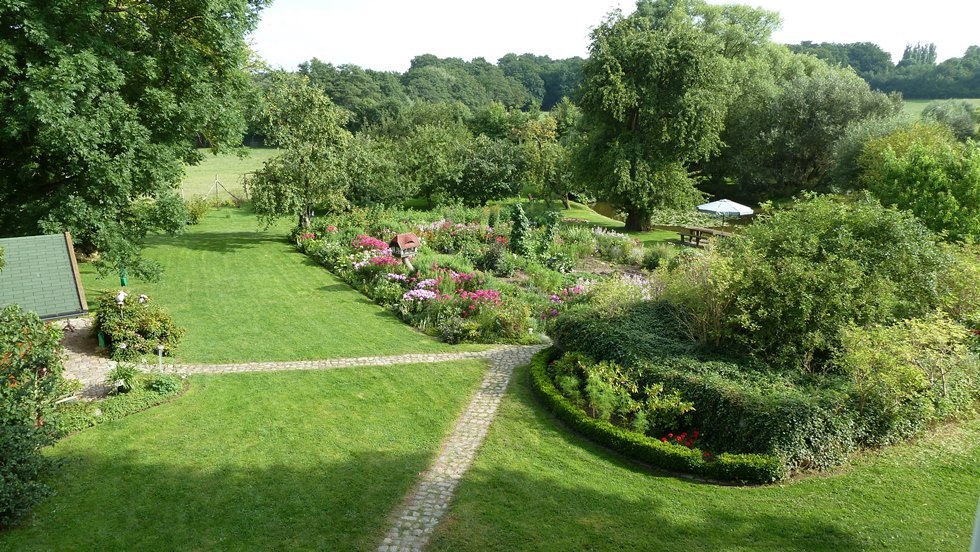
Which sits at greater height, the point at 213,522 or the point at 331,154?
the point at 331,154

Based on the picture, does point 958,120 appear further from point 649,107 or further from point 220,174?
point 220,174

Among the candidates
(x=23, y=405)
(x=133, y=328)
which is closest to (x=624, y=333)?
(x=23, y=405)

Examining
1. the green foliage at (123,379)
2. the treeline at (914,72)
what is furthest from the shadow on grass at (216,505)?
the treeline at (914,72)

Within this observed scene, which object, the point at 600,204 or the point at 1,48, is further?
the point at 600,204

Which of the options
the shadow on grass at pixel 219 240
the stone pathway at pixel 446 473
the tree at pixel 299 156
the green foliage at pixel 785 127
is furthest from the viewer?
the green foliage at pixel 785 127

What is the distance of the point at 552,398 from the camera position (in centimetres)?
1182

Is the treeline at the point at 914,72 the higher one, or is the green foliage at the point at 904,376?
the treeline at the point at 914,72

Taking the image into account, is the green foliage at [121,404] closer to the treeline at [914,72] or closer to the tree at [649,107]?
the tree at [649,107]

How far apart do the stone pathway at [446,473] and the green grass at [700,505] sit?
0.21 meters

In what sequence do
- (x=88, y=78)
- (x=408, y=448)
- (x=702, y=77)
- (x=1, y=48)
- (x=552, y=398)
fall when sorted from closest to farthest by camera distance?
(x=408, y=448), (x=552, y=398), (x=1, y=48), (x=88, y=78), (x=702, y=77)

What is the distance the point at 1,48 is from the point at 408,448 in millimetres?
13154

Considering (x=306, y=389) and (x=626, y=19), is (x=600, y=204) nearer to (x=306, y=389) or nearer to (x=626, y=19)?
(x=626, y=19)

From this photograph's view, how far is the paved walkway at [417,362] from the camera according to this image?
8328 millimetres

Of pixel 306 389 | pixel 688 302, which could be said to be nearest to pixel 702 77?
pixel 688 302
